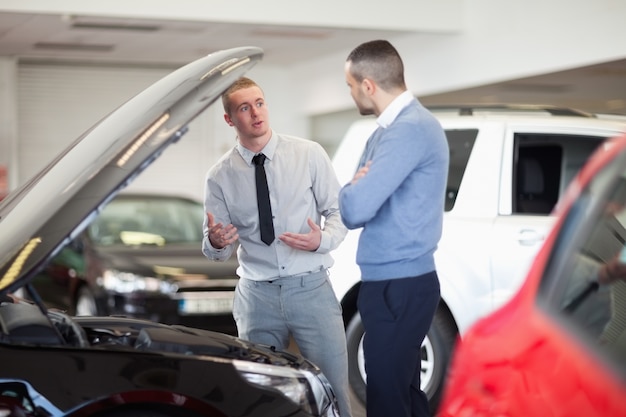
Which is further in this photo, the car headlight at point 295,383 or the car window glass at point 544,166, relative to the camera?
the car window glass at point 544,166

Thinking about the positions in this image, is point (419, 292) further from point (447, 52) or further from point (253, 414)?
point (447, 52)

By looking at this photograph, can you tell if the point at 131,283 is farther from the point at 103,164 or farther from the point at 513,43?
the point at 513,43

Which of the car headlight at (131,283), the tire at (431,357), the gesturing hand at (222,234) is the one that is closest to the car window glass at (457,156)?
the tire at (431,357)

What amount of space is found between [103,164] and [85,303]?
652 cm

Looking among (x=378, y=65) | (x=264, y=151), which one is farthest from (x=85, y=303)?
(x=378, y=65)

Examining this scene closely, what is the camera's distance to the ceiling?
14.5 meters

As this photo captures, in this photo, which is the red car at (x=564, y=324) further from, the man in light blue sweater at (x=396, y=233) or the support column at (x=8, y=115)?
the support column at (x=8, y=115)

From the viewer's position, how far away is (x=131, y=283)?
9.13 meters

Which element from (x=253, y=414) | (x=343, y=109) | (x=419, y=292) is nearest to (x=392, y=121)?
(x=419, y=292)

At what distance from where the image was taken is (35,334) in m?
3.51

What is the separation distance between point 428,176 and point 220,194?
3.56ft

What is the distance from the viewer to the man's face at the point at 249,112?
189 inches

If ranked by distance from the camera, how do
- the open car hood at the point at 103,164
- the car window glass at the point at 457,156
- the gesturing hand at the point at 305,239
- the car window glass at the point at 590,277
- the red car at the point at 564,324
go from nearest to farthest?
the red car at the point at 564,324
the car window glass at the point at 590,277
the open car hood at the point at 103,164
the gesturing hand at the point at 305,239
the car window glass at the point at 457,156

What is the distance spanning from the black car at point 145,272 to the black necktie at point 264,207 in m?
3.90
